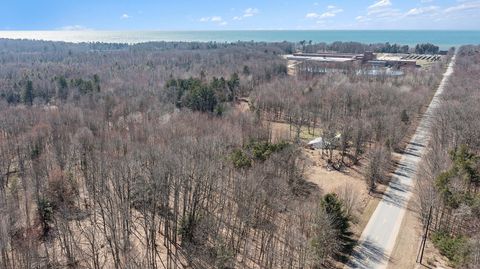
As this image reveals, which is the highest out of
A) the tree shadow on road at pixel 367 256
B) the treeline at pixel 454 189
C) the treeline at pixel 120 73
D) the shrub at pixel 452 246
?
the treeline at pixel 120 73

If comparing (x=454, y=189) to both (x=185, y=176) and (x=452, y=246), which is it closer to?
(x=452, y=246)

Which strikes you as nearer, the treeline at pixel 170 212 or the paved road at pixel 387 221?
the treeline at pixel 170 212

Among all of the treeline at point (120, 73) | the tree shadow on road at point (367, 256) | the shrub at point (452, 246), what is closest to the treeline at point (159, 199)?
the tree shadow on road at point (367, 256)

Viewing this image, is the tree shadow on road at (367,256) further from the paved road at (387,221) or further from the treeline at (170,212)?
the treeline at (170,212)

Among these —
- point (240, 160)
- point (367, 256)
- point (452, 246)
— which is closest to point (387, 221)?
point (452, 246)

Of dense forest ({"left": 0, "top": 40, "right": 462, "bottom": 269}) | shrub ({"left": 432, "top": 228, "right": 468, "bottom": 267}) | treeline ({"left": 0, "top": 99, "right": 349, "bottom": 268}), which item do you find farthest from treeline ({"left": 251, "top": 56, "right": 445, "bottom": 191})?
shrub ({"left": 432, "top": 228, "right": 468, "bottom": 267})

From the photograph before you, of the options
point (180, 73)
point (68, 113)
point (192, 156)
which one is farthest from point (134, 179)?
point (180, 73)
